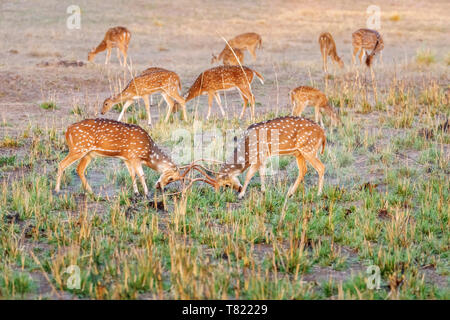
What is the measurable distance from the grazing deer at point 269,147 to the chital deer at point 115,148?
0.70 metres

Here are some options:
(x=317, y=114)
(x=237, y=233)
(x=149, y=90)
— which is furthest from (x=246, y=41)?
(x=237, y=233)

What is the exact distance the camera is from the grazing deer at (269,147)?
823cm

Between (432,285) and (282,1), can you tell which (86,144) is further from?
(282,1)

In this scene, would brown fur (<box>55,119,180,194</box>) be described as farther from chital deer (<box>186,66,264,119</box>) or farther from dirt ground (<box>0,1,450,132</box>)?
chital deer (<box>186,66,264,119</box>)

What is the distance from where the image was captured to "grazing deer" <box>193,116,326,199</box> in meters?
8.23

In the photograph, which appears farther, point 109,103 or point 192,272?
point 109,103

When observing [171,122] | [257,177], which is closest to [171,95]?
[171,122]

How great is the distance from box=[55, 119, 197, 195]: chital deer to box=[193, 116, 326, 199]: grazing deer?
699 millimetres

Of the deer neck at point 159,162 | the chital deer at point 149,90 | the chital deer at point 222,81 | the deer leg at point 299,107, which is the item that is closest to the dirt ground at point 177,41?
the chital deer at point 149,90

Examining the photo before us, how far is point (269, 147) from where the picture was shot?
8227 millimetres

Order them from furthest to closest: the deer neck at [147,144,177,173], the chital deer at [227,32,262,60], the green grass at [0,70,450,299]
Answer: the chital deer at [227,32,262,60]
the deer neck at [147,144,177,173]
the green grass at [0,70,450,299]

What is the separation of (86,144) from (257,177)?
2632 mm

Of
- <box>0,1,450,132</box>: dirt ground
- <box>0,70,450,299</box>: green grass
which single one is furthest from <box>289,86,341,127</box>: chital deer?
<box>0,70,450,299</box>: green grass

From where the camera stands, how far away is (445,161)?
952 centimetres
